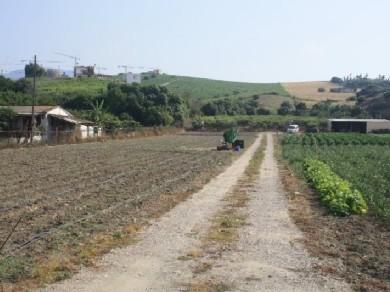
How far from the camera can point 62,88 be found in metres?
114

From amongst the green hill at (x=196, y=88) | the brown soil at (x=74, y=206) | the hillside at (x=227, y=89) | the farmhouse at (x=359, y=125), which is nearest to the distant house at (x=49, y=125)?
the brown soil at (x=74, y=206)

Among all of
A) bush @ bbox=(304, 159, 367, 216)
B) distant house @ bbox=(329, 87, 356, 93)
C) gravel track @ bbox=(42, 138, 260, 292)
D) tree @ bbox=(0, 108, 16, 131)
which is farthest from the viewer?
distant house @ bbox=(329, 87, 356, 93)

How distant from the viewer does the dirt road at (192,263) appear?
8234mm

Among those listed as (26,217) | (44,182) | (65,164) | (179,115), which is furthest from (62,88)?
(26,217)

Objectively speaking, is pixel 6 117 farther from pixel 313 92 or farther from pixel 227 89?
pixel 227 89

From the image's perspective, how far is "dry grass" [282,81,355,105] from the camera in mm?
148625

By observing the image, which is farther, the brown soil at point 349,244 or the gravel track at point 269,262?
the brown soil at point 349,244

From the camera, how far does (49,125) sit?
5722cm

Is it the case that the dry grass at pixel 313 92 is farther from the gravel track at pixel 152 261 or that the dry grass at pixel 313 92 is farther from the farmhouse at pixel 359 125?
the gravel track at pixel 152 261

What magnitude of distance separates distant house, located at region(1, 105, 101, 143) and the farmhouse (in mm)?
47442

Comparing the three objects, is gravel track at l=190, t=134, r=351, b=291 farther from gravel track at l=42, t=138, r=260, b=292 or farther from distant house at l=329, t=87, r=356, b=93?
distant house at l=329, t=87, r=356, b=93

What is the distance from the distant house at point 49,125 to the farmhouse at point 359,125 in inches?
1868

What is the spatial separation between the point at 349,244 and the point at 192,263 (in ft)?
10.7

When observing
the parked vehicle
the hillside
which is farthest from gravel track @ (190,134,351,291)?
the hillside
